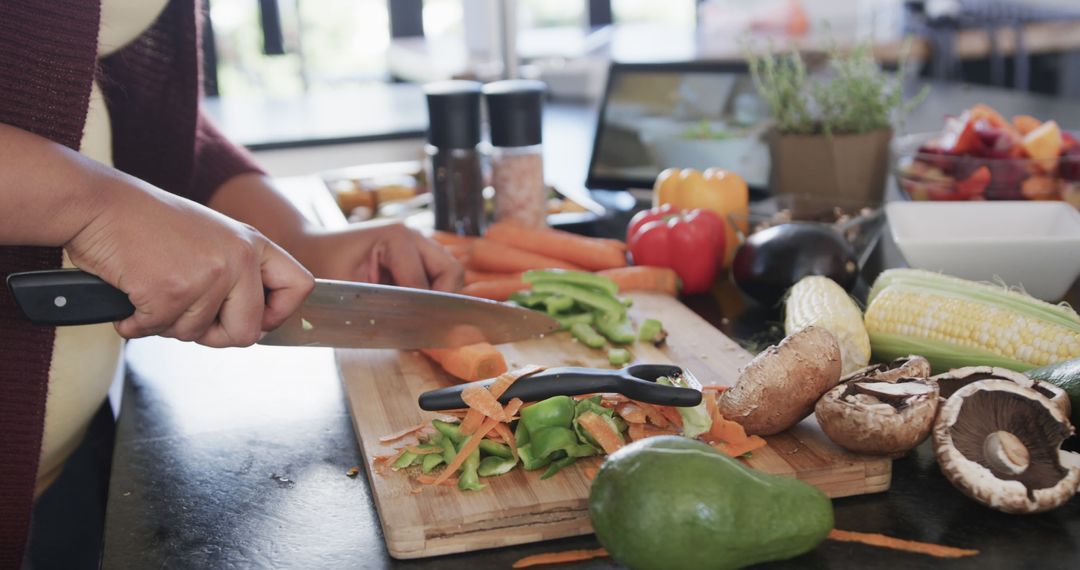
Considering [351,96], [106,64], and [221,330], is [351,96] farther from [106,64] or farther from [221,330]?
[221,330]

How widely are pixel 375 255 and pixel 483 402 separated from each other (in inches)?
21.9

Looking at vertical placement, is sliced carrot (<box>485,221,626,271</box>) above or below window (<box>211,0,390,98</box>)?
below

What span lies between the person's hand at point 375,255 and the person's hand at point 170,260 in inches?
20.8

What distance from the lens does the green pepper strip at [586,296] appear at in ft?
5.08

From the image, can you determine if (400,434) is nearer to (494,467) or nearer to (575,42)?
(494,467)

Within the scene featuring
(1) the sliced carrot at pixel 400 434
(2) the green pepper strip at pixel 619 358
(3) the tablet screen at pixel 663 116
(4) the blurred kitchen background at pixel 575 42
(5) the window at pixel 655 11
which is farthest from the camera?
(5) the window at pixel 655 11

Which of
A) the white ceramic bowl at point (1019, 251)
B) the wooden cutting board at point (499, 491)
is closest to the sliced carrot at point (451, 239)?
the wooden cutting board at point (499, 491)

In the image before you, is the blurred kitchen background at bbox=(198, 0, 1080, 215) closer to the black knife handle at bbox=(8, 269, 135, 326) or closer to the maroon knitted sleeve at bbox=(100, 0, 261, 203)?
the maroon knitted sleeve at bbox=(100, 0, 261, 203)

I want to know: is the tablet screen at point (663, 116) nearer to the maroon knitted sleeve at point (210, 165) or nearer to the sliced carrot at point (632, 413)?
the maroon knitted sleeve at point (210, 165)

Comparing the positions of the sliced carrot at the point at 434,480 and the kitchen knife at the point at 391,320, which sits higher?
the kitchen knife at the point at 391,320

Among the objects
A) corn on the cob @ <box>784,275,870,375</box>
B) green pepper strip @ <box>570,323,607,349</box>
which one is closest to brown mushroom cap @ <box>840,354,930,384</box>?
corn on the cob @ <box>784,275,870,375</box>

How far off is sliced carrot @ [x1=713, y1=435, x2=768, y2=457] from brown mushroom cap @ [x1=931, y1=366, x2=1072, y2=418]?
19 cm

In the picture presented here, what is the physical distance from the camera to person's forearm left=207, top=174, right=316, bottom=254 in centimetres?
160

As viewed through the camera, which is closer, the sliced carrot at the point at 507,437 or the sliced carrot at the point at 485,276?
the sliced carrot at the point at 507,437
